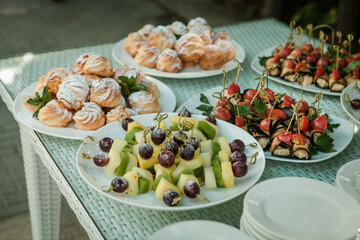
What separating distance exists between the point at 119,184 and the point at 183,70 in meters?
0.88

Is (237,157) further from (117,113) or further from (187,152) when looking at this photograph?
(117,113)

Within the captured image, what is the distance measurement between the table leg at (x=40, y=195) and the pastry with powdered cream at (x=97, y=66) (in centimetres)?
46

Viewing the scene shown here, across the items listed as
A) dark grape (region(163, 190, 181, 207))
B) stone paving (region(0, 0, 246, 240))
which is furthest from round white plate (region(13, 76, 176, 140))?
stone paving (region(0, 0, 246, 240))

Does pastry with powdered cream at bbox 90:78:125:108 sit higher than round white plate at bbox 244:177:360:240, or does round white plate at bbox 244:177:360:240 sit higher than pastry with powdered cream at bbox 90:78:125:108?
round white plate at bbox 244:177:360:240

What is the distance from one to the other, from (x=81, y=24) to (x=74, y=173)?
4019 millimetres

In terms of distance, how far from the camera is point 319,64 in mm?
1712

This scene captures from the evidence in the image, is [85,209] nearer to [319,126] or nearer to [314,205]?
[314,205]

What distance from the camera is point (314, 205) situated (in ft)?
3.14

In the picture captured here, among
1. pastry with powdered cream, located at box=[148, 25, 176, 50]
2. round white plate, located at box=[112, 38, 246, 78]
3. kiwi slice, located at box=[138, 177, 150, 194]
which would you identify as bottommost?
→ round white plate, located at box=[112, 38, 246, 78]

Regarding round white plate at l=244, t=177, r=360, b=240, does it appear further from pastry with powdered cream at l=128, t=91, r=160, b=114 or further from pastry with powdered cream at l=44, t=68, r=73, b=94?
pastry with powdered cream at l=44, t=68, r=73, b=94

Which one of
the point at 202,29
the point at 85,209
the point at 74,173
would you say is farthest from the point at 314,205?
the point at 202,29

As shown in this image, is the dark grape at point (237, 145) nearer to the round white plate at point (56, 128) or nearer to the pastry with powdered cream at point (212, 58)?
the round white plate at point (56, 128)

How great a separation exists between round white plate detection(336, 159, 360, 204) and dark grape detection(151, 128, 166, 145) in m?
0.45

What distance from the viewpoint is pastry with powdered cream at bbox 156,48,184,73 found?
1.75 metres
